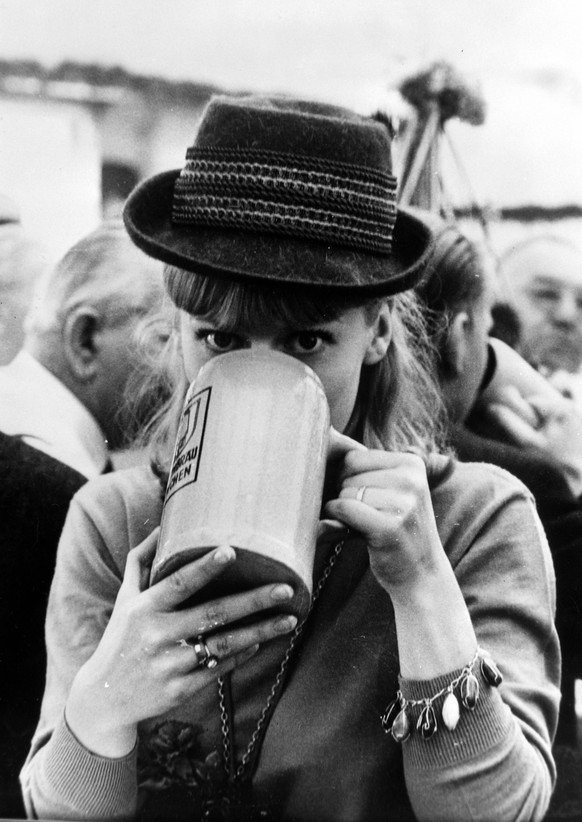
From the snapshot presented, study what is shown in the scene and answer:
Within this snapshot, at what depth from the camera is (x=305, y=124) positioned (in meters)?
0.96

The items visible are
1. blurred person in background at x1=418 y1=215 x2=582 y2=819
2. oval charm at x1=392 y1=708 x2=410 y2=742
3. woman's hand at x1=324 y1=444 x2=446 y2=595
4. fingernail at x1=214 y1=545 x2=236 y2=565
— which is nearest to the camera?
fingernail at x1=214 y1=545 x2=236 y2=565

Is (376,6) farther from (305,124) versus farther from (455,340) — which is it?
(455,340)

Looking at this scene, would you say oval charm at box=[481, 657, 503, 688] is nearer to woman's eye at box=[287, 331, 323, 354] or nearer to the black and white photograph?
the black and white photograph

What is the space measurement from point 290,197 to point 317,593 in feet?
1.57

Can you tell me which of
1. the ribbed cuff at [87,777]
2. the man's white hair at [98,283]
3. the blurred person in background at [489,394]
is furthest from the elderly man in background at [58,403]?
the blurred person in background at [489,394]

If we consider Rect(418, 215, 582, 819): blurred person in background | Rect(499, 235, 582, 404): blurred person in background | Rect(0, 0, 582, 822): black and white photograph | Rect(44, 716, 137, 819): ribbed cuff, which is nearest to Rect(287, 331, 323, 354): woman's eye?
Rect(0, 0, 582, 822): black and white photograph

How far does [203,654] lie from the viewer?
0.89m

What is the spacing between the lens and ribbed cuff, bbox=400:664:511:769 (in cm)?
96

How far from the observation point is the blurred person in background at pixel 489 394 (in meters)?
1.13

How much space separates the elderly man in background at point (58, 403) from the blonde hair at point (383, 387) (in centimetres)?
5

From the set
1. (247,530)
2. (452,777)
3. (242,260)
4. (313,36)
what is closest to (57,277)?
(242,260)

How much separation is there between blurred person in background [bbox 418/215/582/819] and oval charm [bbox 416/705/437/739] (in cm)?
26

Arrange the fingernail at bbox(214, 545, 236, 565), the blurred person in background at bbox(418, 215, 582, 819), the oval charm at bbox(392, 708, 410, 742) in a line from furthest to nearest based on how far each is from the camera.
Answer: the blurred person in background at bbox(418, 215, 582, 819)
the oval charm at bbox(392, 708, 410, 742)
the fingernail at bbox(214, 545, 236, 565)

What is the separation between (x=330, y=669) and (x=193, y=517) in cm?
39
